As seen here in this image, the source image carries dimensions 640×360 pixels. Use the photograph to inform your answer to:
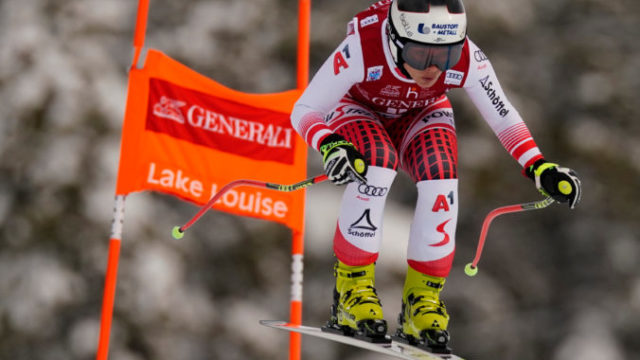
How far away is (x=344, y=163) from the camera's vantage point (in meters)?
2.70

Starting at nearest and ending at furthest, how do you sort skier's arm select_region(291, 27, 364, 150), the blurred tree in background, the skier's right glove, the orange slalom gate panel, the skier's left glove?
the skier's right glove
the skier's left glove
skier's arm select_region(291, 27, 364, 150)
the orange slalom gate panel
the blurred tree in background

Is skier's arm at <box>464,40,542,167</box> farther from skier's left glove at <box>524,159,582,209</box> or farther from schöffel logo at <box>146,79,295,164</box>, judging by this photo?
schöffel logo at <box>146,79,295,164</box>

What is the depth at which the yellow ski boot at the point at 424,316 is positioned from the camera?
289 cm

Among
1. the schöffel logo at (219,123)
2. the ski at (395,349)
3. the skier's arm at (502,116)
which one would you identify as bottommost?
the ski at (395,349)

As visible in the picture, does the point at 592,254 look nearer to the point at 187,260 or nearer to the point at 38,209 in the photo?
the point at 187,260

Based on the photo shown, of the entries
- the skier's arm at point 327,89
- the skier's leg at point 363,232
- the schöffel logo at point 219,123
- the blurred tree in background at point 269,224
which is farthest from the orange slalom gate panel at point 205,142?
the blurred tree in background at point 269,224

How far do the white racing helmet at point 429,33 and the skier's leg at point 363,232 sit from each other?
1.09 ft

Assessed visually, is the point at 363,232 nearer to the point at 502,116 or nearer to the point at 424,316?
the point at 424,316

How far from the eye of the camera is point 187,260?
626 centimetres

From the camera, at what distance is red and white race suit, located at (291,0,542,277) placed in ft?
9.52

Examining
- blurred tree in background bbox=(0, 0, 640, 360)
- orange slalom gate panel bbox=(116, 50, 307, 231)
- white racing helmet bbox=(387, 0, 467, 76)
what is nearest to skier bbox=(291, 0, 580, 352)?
white racing helmet bbox=(387, 0, 467, 76)

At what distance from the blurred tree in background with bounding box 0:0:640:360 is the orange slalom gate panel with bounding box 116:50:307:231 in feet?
6.73

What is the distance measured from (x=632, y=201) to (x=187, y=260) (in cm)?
354

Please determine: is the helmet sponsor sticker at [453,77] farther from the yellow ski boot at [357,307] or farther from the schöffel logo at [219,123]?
the schöffel logo at [219,123]
